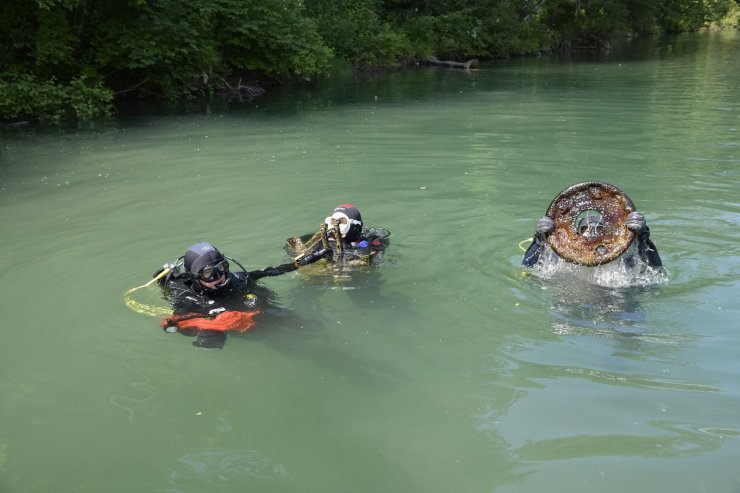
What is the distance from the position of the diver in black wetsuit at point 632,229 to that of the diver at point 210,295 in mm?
1945

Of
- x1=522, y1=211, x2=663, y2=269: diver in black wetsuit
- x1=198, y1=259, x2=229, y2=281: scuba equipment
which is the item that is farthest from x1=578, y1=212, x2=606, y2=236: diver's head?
x1=198, y1=259, x2=229, y2=281: scuba equipment

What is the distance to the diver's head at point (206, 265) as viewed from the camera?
573 centimetres

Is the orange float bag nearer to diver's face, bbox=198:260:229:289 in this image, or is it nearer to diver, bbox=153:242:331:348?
diver, bbox=153:242:331:348

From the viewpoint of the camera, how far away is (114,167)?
482 inches

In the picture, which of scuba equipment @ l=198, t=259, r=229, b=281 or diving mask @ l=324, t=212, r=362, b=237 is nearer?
scuba equipment @ l=198, t=259, r=229, b=281

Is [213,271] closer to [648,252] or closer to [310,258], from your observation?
[310,258]

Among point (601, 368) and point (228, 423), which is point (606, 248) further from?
point (228, 423)

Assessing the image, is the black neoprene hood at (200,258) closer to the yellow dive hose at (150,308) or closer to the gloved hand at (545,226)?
the yellow dive hose at (150,308)

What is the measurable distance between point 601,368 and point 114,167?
970 cm

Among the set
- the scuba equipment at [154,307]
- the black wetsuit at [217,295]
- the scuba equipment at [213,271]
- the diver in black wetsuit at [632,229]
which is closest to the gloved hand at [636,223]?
the diver in black wetsuit at [632,229]

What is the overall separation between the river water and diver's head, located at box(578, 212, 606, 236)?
0.49 meters

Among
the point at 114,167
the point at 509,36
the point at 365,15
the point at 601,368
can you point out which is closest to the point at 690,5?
the point at 509,36

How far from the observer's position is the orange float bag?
5.40m

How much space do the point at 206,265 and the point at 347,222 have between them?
5.49 ft
